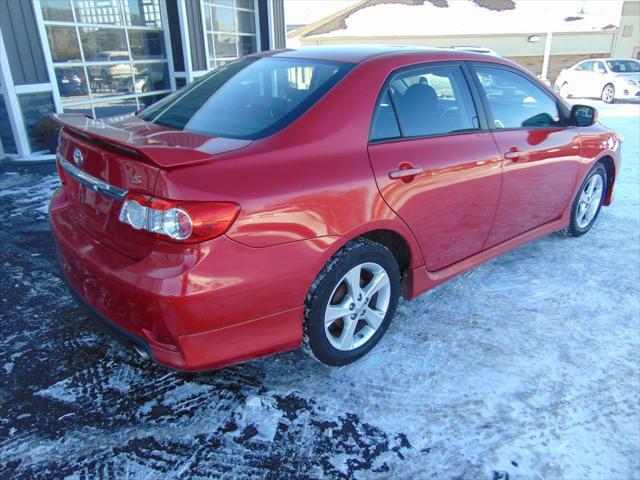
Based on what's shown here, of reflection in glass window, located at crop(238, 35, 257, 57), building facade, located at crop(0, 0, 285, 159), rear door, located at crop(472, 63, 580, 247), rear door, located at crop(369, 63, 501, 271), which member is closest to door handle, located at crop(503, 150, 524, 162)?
rear door, located at crop(472, 63, 580, 247)

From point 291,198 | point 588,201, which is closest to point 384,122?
point 291,198

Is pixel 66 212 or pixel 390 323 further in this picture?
pixel 390 323

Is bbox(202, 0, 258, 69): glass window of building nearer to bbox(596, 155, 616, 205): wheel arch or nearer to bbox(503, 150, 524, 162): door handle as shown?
bbox(596, 155, 616, 205): wheel arch

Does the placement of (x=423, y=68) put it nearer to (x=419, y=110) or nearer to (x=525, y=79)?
(x=419, y=110)

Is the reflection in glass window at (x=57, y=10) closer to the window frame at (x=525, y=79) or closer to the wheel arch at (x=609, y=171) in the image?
the window frame at (x=525, y=79)

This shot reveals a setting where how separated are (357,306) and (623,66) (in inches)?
723

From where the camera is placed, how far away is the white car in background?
15656mm

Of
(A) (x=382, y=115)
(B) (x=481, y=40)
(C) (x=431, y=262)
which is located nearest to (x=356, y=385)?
(C) (x=431, y=262)

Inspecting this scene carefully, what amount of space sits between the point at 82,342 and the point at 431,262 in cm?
209

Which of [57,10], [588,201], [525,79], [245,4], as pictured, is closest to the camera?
[525,79]

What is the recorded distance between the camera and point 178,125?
264 cm

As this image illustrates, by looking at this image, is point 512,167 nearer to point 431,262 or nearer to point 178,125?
point 431,262

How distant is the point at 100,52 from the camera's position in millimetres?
8258

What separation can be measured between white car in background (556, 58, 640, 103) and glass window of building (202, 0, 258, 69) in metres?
11.5
